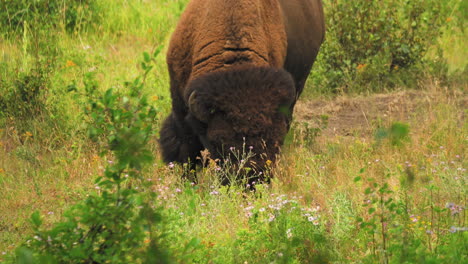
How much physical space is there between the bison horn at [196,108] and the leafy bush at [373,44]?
429 cm

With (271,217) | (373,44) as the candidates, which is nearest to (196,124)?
(271,217)

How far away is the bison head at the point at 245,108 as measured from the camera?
465cm

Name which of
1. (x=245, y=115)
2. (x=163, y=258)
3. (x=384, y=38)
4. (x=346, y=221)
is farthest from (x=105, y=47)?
(x=163, y=258)

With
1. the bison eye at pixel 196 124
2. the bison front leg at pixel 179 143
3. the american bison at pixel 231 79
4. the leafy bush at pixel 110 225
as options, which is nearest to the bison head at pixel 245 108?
the american bison at pixel 231 79

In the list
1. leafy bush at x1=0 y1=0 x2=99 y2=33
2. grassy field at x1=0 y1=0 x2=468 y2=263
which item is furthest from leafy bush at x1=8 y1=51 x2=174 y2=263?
leafy bush at x1=0 y1=0 x2=99 y2=33

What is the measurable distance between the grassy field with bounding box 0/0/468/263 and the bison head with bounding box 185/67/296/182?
31cm

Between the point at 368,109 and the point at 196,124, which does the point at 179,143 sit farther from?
the point at 368,109

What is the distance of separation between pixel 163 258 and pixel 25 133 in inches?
200

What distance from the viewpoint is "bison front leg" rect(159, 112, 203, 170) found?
5.76 metres

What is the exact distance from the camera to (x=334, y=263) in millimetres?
3025

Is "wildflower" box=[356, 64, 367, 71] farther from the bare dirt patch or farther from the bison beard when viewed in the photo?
the bison beard

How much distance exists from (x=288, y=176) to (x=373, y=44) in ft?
14.4

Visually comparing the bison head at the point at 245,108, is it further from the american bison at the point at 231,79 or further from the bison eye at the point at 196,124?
the bison eye at the point at 196,124

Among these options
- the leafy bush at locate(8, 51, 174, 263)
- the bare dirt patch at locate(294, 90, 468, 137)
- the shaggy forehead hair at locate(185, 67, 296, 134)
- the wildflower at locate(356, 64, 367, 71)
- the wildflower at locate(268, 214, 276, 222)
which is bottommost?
the bare dirt patch at locate(294, 90, 468, 137)
